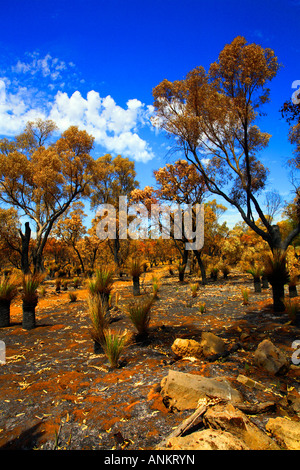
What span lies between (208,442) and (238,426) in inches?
11.6

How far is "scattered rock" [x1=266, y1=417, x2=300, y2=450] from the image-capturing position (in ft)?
5.34

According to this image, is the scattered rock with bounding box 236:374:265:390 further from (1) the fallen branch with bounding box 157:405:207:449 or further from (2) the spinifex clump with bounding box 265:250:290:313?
(2) the spinifex clump with bounding box 265:250:290:313

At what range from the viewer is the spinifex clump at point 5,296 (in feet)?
18.3

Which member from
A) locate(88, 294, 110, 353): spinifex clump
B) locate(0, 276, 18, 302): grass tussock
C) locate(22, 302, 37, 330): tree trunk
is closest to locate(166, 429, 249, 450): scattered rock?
locate(88, 294, 110, 353): spinifex clump

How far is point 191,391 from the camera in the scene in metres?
2.23

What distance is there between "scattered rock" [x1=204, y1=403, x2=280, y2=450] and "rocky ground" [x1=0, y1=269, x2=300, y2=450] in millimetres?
11

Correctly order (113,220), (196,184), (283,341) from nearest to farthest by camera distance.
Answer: (283,341) < (196,184) < (113,220)

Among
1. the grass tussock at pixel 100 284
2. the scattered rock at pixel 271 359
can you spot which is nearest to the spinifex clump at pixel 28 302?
the grass tussock at pixel 100 284

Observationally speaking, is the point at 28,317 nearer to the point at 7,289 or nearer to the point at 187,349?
the point at 7,289

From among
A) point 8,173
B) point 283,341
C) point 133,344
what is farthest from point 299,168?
point 8,173
